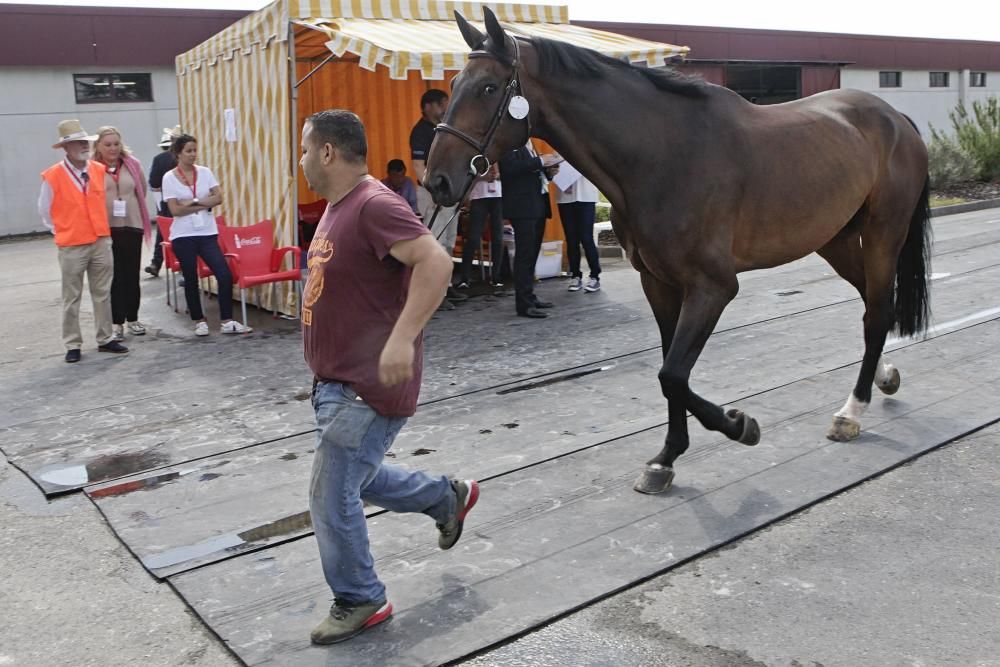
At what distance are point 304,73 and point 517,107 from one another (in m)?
8.61

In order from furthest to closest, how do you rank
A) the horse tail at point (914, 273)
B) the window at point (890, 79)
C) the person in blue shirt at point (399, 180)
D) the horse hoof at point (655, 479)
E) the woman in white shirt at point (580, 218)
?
the window at point (890, 79)
the person in blue shirt at point (399, 180)
the woman in white shirt at point (580, 218)
the horse tail at point (914, 273)
the horse hoof at point (655, 479)

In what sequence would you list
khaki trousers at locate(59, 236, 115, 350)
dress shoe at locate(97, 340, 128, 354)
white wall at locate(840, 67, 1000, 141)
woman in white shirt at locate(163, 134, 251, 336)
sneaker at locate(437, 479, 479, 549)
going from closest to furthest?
1. sneaker at locate(437, 479, 479, 549)
2. khaki trousers at locate(59, 236, 115, 350)
3. dress shoe at locate(97, 340, 128, 354)
4. woman in white shirt at locate(163, 134, 251, 336)
5. white wall at locate(840, 67, 1000, 141)

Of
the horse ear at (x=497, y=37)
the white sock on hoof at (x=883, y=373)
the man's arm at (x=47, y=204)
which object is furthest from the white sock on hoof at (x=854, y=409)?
the man's arm at (x=47, y=204)

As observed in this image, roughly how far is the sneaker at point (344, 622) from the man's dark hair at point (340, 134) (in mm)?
1495

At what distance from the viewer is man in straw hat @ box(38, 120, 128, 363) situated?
25.0 feet

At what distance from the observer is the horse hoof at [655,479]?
14.3 feet

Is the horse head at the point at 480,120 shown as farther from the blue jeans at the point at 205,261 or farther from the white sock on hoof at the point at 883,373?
the blue jeans at the point at 205,261

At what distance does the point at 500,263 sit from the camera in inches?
419

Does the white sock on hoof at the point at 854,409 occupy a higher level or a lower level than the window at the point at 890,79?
lower

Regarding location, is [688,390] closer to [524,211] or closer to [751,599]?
[751,599]

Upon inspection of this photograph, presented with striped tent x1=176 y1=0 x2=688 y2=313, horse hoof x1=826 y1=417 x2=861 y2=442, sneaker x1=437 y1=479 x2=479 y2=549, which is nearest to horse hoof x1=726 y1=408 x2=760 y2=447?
horse hoof x1=826 y1=417 x2=861 y2=442

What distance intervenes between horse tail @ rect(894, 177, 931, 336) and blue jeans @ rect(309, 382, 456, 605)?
3831mm

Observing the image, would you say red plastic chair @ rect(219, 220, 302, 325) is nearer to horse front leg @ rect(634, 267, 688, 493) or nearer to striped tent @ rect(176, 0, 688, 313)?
striped tent @ rect(176, 0, 688, 313)

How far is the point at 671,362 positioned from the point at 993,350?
3.64 metres
